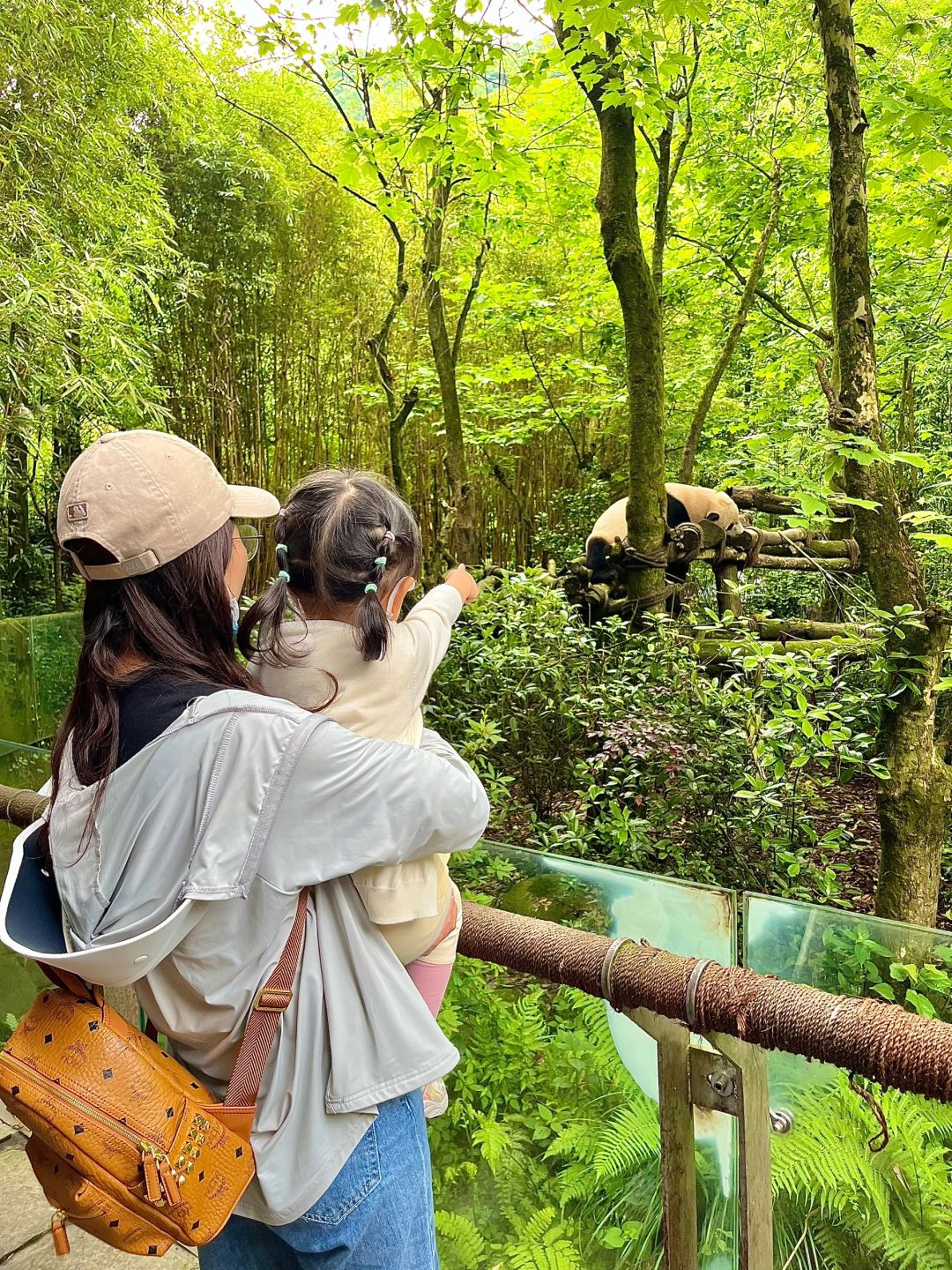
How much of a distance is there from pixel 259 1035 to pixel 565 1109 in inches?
26.1

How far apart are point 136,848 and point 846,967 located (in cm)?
85

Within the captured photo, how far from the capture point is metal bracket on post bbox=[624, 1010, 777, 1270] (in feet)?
3.30

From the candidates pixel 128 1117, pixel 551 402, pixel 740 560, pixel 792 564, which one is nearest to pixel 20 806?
pixel 128 1117

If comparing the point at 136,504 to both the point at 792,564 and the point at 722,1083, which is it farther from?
the point at 792,564

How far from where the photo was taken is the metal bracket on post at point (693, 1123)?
1.01m

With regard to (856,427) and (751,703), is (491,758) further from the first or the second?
(856,427)

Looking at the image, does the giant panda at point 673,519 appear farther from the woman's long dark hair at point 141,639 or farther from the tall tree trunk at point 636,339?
the woman's long dark hair at point 141,639

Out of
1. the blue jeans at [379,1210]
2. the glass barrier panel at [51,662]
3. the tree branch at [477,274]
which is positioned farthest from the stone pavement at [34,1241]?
the tree branch at [477,274]

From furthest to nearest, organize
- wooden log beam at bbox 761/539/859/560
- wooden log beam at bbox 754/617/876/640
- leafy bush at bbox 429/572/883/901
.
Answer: wooden log beam at bbox 761/539/859/560 → wooden log beam at bbox 754/617/876/640 → leafy bush at bbox 429/572/883/901

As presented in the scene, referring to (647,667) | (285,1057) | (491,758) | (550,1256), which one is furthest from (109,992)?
(647,667)

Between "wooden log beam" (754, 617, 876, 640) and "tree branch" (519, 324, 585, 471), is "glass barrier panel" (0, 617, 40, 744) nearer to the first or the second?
"wooden log beam" (754, 617, 876, 640)

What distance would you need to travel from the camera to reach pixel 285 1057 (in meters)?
0.84

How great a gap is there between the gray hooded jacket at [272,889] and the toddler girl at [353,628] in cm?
14

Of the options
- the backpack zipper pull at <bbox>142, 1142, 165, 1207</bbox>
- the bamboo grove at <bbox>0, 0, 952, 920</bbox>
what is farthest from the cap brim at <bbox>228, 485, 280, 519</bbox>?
the bamboo grove at <bbox>0, 0, 952, 920</bbox>
